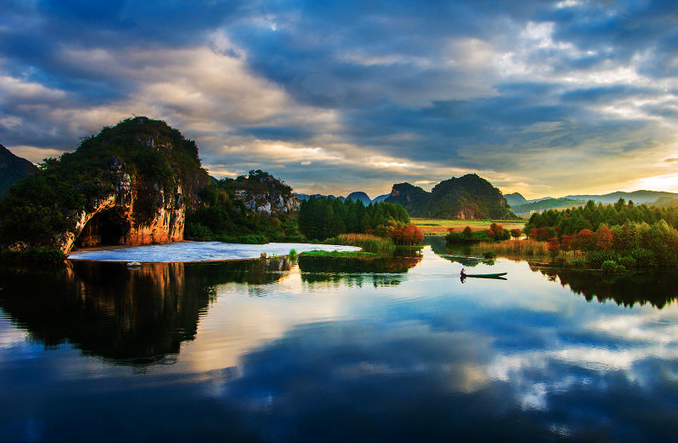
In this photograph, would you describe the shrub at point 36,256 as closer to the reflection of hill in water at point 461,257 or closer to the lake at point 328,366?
the lake at point 328,366

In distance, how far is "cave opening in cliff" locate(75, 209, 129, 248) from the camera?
4234 cm

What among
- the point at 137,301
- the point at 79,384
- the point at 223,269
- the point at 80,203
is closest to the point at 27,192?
the point at 80,203

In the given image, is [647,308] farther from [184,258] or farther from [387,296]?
[184,258]

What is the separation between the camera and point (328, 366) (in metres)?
10.0

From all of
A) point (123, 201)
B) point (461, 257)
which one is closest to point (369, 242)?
point (461, 257)

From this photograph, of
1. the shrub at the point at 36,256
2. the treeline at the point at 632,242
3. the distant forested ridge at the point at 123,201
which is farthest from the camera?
the treeline at the point at 632,242

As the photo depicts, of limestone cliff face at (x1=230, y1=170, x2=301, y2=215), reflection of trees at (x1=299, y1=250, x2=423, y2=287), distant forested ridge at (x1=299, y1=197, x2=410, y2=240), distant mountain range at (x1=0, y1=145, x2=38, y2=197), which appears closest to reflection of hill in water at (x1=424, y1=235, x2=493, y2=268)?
reflection of trees at (x1=299, y1=250, x2=423, y2=287)

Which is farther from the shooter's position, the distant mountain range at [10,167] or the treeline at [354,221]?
the distant mountain range at [10,167]

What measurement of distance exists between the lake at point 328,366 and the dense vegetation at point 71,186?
47.2 ft

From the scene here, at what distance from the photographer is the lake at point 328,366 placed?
7.25m

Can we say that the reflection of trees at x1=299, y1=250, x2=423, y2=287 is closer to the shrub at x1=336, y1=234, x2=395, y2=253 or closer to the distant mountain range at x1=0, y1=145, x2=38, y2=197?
the shrub at x1=336, y1=234, x2=395, y2=253

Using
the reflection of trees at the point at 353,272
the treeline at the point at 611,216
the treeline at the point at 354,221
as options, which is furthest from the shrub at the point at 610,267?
the treeline at the point at 354,221

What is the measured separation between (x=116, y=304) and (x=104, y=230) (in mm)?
37545

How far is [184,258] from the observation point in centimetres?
3541
